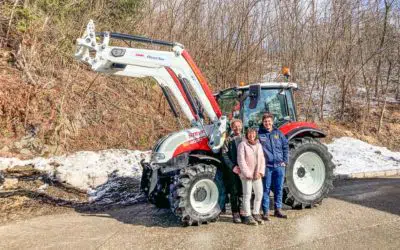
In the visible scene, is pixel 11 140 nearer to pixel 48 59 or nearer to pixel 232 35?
pixel 48 59

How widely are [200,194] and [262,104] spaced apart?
6.73 ft

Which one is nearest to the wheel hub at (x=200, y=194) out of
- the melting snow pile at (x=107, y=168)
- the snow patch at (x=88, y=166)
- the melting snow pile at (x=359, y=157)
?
the melting snow pile at (x=107, y=168)

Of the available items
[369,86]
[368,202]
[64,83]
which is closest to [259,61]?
[369,86]

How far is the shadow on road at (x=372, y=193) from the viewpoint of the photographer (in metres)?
6.53

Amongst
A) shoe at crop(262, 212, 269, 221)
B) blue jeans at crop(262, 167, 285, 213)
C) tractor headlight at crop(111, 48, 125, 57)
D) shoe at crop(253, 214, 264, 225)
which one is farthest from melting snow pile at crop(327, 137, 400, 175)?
tractor headlight at crop(111, 48, 125, 57)

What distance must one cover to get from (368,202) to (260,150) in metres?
2.58

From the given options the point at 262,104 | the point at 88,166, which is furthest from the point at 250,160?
the point at 88,166

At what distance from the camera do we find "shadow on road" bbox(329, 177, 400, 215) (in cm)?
653

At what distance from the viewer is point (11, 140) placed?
10234mm

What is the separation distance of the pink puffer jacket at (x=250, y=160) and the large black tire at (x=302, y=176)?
901 millimetres

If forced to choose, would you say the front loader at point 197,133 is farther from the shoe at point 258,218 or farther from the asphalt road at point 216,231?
the shoe at point 258,218

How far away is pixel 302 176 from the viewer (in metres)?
6.63

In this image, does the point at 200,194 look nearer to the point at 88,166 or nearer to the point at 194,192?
the point at 194,192

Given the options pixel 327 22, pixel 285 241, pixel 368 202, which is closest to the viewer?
pixel 285 241
